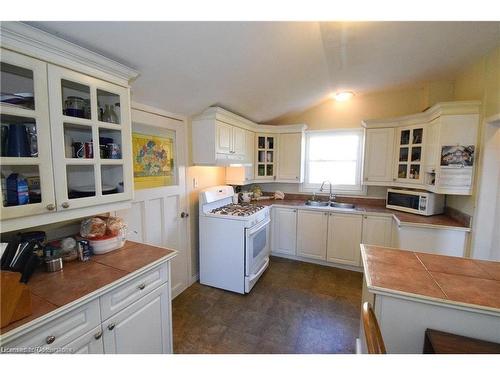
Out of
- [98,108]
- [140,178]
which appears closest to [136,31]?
[98,108]

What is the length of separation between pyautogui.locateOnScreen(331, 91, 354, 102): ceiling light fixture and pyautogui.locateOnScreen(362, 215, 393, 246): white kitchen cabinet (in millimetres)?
1848

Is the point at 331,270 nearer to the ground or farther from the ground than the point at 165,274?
nearer to the ground

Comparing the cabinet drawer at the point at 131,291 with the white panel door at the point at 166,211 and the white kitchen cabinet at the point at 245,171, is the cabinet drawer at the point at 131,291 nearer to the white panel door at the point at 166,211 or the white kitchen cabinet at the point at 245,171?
the white panel door at the point at 166,211

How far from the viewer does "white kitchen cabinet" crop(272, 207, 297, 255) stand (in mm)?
3279

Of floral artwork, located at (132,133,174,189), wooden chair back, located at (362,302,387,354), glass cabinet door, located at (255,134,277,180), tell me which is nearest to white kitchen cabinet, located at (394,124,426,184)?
glass cabinet door, located at (255,134,277,180)

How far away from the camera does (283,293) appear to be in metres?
2.49

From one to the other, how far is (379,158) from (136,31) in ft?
10.2

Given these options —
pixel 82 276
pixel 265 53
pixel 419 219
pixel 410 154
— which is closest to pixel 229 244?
pixel 82 276

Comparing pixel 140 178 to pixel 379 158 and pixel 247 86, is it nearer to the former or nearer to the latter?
pixel 247 86

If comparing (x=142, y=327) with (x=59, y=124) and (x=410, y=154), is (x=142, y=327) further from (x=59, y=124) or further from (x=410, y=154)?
(x=410, y=154)

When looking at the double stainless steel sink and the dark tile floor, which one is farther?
the double stainless steel sink

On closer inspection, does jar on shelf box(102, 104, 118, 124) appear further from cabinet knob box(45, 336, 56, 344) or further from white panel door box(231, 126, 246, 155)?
white panel door box(231, 126, 246, 155)

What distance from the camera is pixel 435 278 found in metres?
1.18

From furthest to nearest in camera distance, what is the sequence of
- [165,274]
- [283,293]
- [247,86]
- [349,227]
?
[349,227], [283,293], [247,86], [165,274]
